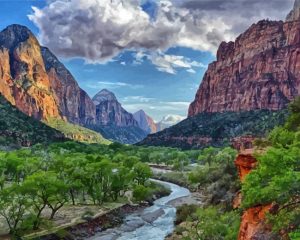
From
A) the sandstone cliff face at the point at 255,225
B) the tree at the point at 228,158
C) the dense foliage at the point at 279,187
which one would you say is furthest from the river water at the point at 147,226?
the dense foliage at the point at 279,187

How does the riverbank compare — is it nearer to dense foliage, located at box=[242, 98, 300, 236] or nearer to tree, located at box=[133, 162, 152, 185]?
tree, located at box=[133, 162, 152, 185]

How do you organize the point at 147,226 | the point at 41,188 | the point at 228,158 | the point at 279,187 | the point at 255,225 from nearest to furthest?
the point at 279,187 → the point at 255,225 → the point at 41,188 → the point at 147,226 → the point at 228,158

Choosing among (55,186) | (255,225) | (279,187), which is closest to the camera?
(279,187)

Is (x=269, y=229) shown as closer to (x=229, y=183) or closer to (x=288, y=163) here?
(x=288, y=163)

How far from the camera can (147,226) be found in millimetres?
67875

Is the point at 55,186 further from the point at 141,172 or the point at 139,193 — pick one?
the point at 141,172

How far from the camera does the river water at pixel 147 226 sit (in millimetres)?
60281

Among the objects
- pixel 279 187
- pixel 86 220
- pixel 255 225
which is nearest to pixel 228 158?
pixel 86 220

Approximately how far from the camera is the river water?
198 feet

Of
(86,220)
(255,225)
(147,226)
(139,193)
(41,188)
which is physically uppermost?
(255,225)

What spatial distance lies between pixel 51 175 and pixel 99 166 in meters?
17.1

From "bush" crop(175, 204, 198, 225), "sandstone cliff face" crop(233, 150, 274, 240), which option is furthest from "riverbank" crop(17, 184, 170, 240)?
"sandstone cliff face" crop(233, 150, 274, 240)

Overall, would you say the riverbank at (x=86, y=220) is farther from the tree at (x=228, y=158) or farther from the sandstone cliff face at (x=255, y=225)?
the sandstone cliff face at (x=255, y=225)

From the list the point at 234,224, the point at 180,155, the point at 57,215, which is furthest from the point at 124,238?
the point at 180,155
